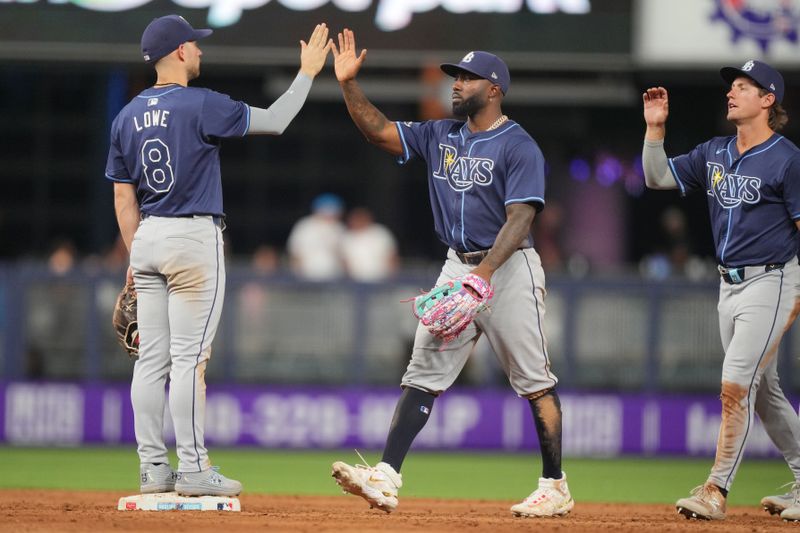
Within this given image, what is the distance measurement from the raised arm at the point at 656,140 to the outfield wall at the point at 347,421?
523cm

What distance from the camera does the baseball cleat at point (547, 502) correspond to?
21.3ft

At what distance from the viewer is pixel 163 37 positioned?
Answer: 6.37 meters

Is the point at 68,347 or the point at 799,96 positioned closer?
the point at 68,347

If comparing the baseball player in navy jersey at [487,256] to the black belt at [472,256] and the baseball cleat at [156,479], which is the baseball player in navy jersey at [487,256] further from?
the baseball cleat at [156,479]

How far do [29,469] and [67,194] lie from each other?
681cm

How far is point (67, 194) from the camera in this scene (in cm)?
1633

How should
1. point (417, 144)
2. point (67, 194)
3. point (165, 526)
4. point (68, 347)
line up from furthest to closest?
point (67, 194) < point (68, 347) < point (417, 144) < point (165, 526)

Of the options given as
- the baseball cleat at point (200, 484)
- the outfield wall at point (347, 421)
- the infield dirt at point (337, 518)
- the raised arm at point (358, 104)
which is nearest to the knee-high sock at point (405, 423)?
the infield dirt at point (337, 518)

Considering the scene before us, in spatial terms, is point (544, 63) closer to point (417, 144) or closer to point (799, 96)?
point (799, 96)

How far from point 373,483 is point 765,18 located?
7196 mm

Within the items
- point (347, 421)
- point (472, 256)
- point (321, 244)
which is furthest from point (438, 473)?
point (472, 256)

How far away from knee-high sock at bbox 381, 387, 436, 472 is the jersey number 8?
4.96 ft

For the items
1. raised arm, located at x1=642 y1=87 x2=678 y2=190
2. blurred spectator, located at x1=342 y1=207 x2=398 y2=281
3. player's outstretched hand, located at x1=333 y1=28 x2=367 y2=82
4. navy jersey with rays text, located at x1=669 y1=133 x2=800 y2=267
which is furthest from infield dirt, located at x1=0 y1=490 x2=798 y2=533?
blurred spectator, located at x1=342 y1=207 x2=398 y2=281

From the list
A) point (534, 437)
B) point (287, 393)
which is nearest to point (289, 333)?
point (287, 393)
